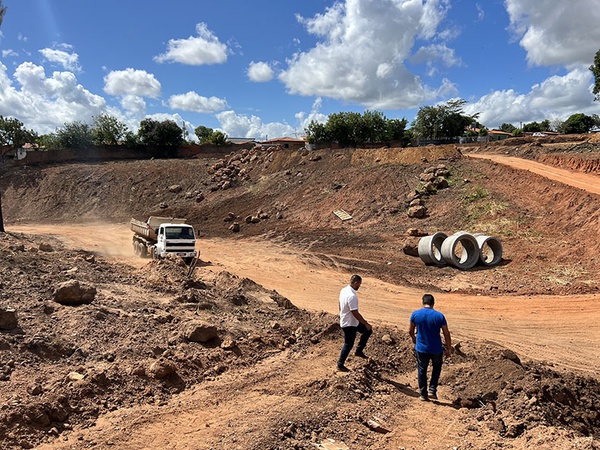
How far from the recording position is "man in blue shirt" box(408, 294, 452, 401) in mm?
7074

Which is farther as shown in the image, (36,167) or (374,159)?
(36,167)

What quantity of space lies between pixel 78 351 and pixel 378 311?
8.89m

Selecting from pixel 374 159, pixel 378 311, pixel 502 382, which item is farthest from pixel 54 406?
pixel 374 159

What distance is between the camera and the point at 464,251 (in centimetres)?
2150

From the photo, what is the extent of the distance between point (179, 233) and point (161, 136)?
46.4 metres

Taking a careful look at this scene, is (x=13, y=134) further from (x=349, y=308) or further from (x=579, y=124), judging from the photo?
(x=579, y=124)

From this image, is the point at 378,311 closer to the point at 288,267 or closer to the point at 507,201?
the point at 288,267

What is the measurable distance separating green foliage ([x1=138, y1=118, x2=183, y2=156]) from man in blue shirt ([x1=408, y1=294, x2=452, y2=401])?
6051 centimetres

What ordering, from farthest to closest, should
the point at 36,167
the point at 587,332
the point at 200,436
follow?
the point at 36,167 < the point at 587,332 < the point at 200,436

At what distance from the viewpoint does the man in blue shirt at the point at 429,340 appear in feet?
23.2

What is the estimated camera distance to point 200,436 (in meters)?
5.86

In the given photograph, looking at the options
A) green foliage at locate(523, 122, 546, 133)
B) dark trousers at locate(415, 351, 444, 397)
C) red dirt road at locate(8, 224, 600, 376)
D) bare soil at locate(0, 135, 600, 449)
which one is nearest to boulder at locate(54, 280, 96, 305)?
bare soil at locate(0, 135, 600, 449)

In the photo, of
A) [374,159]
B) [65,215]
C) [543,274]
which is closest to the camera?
[543,274]

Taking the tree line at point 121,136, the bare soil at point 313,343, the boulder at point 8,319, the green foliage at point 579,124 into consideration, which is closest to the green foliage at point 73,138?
the tree line at point 121,136
